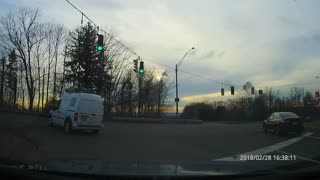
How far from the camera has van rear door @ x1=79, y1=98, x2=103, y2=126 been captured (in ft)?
77.0

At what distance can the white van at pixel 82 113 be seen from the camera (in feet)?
76.7

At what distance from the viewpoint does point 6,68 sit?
82312 millimetres

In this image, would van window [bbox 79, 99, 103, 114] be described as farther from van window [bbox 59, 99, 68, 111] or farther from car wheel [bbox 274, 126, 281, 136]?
car wheel [bbox 274, 126, 281, 136]

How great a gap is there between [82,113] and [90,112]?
51 cm

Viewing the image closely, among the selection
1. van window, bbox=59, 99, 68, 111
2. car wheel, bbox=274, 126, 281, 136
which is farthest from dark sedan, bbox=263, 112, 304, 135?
van window, bbox=59, 99, 68, 111

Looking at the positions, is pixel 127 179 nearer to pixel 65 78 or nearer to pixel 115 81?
pixel 65 78

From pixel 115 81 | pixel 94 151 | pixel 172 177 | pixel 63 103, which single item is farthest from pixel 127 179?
pixel 115 81

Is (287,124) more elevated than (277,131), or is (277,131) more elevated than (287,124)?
(287,124)

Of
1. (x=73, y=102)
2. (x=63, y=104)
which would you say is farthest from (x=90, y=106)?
(x=63, y=104)

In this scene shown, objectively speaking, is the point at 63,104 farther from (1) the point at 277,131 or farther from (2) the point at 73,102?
(1) the point at 277,131

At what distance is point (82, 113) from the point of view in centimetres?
2345

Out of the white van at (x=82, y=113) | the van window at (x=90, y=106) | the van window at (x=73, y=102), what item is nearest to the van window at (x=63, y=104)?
the white van at (x=82, y=113)

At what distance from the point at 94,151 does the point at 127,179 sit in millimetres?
11398

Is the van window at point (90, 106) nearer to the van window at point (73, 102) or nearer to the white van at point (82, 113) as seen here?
the white van at point (82, 113)
